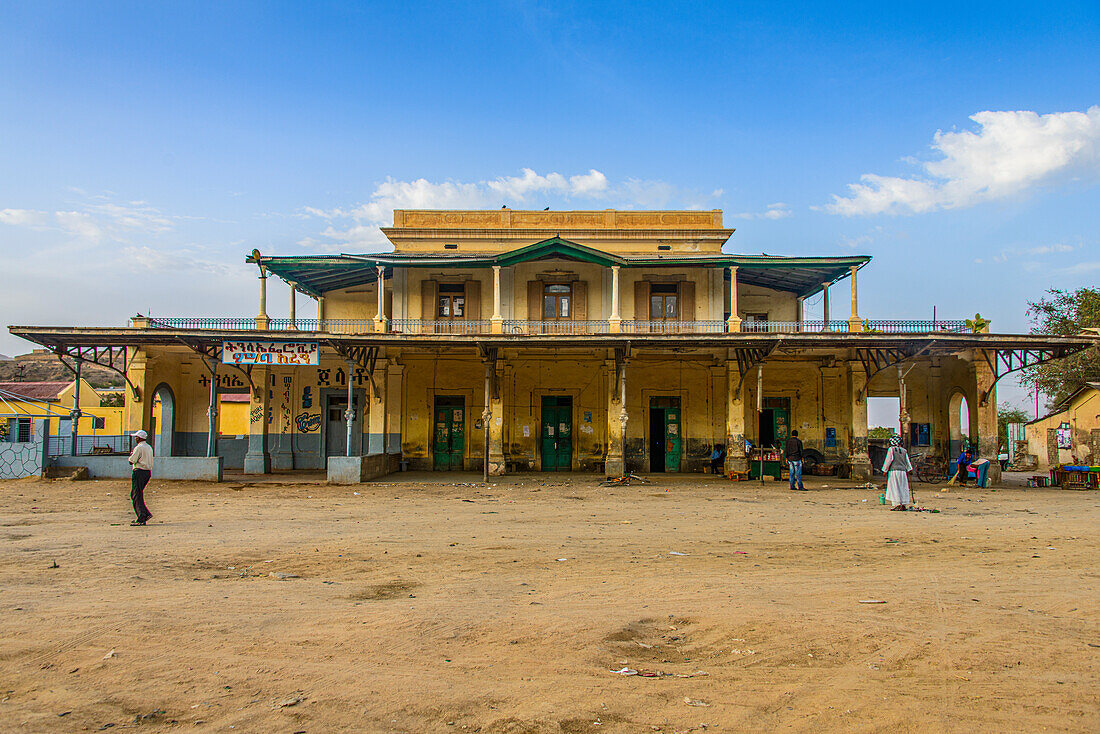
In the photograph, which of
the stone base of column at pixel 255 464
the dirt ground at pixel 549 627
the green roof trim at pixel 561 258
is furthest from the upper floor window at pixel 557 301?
the dirt ground at pixel 549 627

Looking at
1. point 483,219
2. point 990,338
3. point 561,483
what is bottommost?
point 561,483

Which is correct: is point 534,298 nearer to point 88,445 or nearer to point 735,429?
point 735,429

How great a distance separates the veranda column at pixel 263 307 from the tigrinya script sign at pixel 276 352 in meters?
0.86

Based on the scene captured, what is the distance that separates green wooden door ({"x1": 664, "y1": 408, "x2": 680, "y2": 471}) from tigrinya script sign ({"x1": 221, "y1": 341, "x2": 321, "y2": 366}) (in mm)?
10543

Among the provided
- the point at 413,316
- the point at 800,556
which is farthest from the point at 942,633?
the point at 413,316

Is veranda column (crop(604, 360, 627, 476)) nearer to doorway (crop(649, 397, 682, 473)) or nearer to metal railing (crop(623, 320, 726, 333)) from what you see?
metal railing (crop(623, 320, 726, 333))

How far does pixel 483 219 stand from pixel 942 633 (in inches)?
756

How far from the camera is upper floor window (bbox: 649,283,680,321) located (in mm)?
21281

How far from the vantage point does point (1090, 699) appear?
13.6ft

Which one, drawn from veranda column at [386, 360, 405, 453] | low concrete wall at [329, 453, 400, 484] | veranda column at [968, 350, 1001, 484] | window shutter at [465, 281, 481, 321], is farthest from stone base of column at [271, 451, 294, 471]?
veranda column at [968, 350, 1001, 484]

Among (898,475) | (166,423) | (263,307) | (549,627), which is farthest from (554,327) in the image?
(549,627)

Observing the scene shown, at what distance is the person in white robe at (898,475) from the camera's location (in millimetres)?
12695

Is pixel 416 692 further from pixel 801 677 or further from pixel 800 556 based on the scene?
pixel 800 556

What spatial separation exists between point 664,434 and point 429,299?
8362mm
